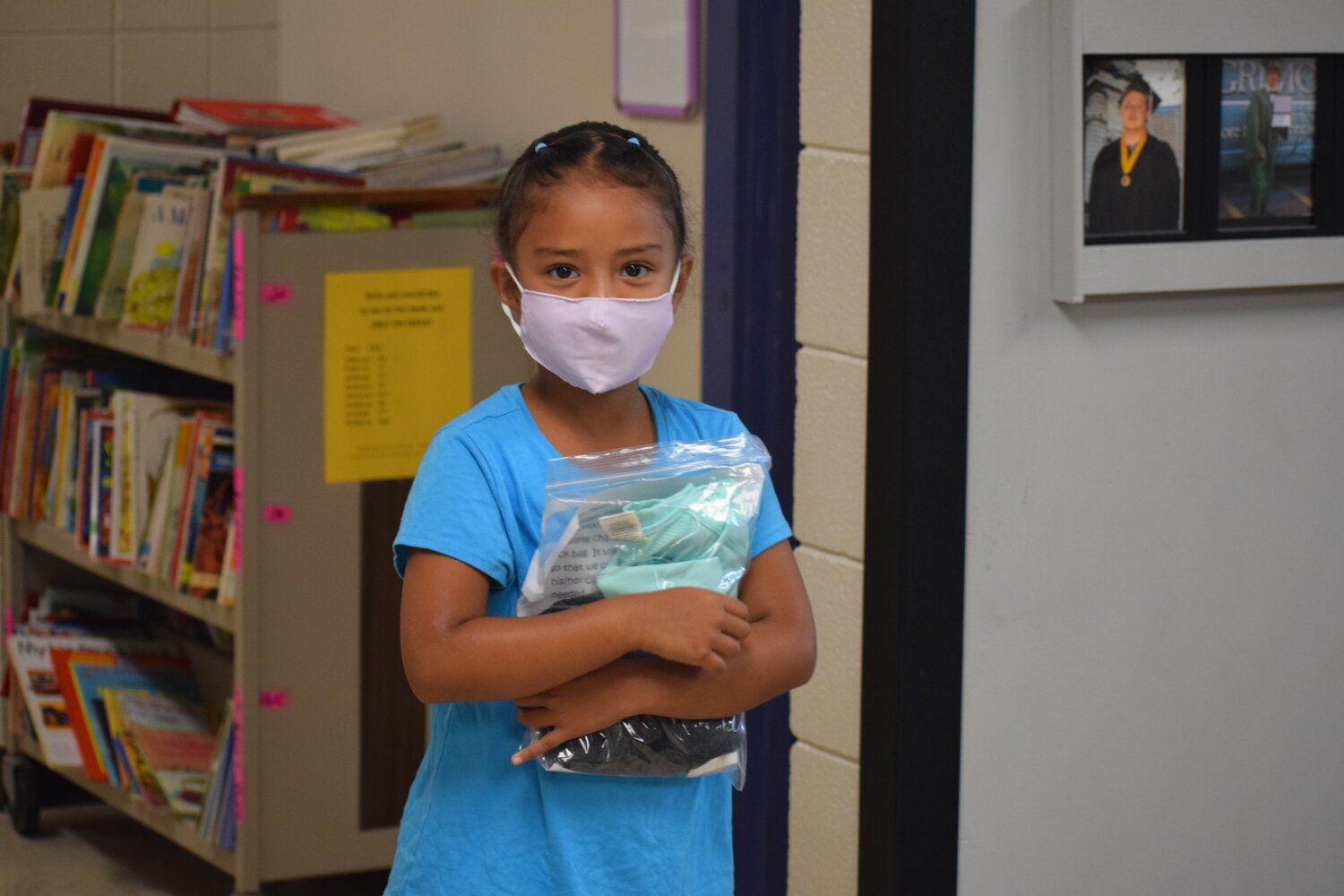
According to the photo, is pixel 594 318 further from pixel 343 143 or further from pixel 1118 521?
pixel 343 143

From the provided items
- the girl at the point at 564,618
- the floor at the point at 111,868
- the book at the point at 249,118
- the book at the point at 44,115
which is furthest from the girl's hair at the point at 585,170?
the book at the point at 44,115

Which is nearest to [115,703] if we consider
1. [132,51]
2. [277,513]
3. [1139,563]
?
[277,513]

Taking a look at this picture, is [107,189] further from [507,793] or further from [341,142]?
[507,793]

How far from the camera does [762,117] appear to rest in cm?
184

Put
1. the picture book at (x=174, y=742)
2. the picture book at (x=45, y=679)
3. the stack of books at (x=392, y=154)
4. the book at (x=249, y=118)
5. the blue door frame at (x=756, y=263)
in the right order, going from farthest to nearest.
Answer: the picture book at (x=45, y=679)
the book at (x=249, y=118)
the picture book at (x=174, y=742)
the stack of books at (x=392, y=154)
the blue door frame at (x=756, y=263)

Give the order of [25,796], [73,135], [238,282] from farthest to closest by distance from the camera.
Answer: [25,796]
[73,135]
[238,282]

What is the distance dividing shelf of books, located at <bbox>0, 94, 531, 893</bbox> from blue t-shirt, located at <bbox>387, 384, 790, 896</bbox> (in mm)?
1244

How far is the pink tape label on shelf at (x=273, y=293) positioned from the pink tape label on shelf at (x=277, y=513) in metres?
0.31

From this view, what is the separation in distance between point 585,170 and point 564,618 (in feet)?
1.04

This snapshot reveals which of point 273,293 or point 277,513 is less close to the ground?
point 273,293

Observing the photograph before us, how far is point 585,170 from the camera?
1.07 m

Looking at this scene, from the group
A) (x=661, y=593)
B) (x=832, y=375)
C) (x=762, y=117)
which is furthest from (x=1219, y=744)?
(x=661, y=593)

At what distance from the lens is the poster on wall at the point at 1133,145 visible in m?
1.58

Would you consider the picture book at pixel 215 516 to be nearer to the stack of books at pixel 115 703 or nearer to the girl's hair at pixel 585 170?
the stack of books at pixel 115 703
